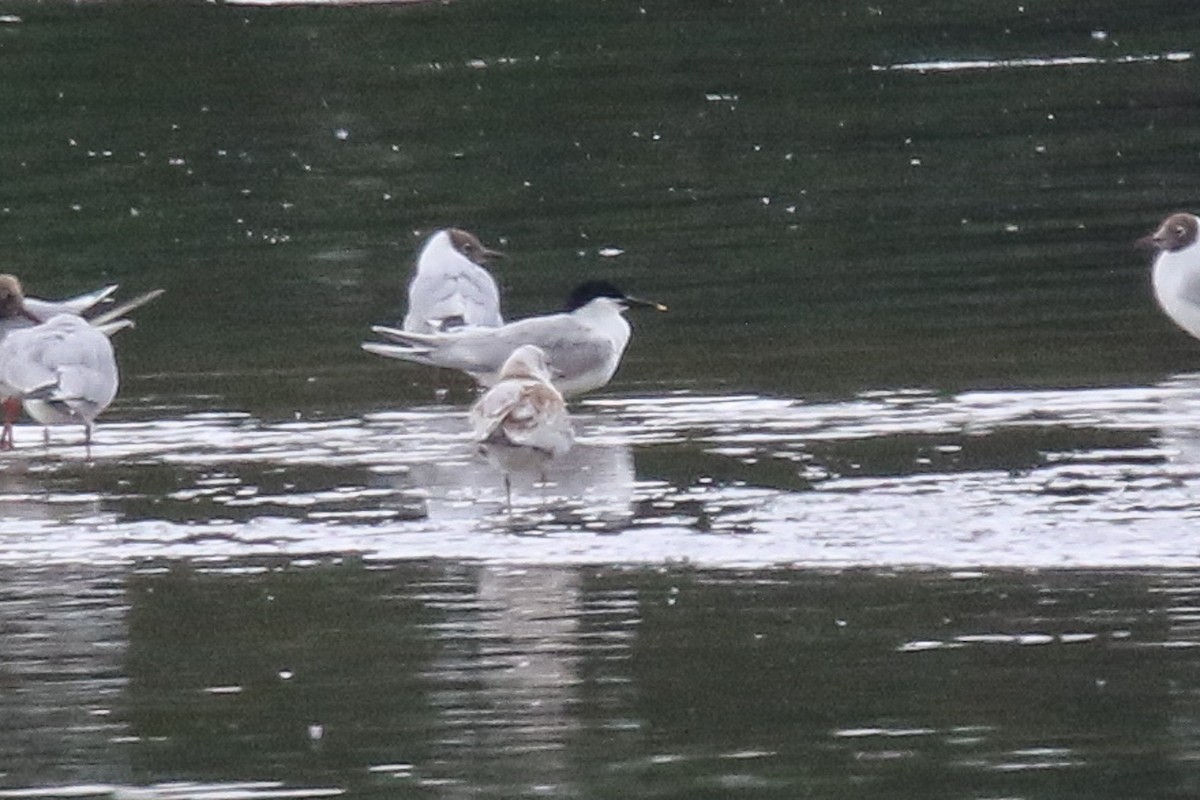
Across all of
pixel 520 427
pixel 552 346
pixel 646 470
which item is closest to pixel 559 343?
pixel 552 346

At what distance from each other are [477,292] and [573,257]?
2619 mm

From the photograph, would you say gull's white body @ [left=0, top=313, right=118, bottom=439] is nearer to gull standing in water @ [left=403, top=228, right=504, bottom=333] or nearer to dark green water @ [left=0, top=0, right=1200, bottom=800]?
dark green water @ [left=0, top=0, right=1200, bottom=800]

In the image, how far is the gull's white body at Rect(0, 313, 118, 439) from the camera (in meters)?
12.7

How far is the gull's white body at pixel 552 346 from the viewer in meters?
13.4

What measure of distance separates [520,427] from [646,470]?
→ 0.67 metres

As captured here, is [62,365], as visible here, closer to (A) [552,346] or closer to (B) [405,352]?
(B) [405,352]

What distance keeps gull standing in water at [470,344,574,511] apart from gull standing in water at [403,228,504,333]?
3064 mm

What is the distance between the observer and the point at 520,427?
37.0ft

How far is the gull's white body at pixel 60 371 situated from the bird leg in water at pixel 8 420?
98 millimetres

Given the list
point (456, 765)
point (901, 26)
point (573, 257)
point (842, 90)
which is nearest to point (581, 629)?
point (456, 765)

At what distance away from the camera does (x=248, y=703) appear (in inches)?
Answer: 339

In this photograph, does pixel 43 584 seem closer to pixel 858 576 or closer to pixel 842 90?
pixel 858 576

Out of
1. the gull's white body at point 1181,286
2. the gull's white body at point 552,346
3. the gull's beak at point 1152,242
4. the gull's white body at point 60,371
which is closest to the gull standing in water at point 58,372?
the gull's white body at point 60,371

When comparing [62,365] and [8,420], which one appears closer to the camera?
[62,365]
